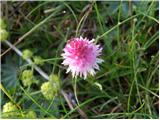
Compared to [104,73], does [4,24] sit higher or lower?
higher

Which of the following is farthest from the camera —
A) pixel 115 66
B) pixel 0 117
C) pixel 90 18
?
pixel 90 18

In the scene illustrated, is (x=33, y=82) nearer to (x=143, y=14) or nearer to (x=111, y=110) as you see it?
(x=111, y=110)

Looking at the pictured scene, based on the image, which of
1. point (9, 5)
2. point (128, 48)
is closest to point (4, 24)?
point (9, 5)

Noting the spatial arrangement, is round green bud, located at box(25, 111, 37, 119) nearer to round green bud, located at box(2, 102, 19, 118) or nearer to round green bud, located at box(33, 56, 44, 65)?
round green bud, located at box(2, 102, 19, 118)

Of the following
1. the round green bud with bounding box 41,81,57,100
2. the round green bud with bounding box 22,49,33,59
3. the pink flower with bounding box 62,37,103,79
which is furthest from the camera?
the round green bud with bounding box 22,49,33,59

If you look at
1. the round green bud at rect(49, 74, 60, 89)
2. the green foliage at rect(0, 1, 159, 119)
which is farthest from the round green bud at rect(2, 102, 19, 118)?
the round green bud at rect(49, 74, 60, 89)

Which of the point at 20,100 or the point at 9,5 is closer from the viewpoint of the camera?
the point at 20,100

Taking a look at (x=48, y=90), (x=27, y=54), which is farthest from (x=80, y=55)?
(x=27, y=54)

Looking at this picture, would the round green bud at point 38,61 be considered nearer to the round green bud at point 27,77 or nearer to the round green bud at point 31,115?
the round green bud at point 27,77

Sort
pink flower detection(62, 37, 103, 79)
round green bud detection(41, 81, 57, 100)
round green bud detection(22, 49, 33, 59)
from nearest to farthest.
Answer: pink flower detection(62, 37, 103, 79)
round green bud detection(41, 81, 57, 100)
round green bud detection(22, 49, 33, 59)
